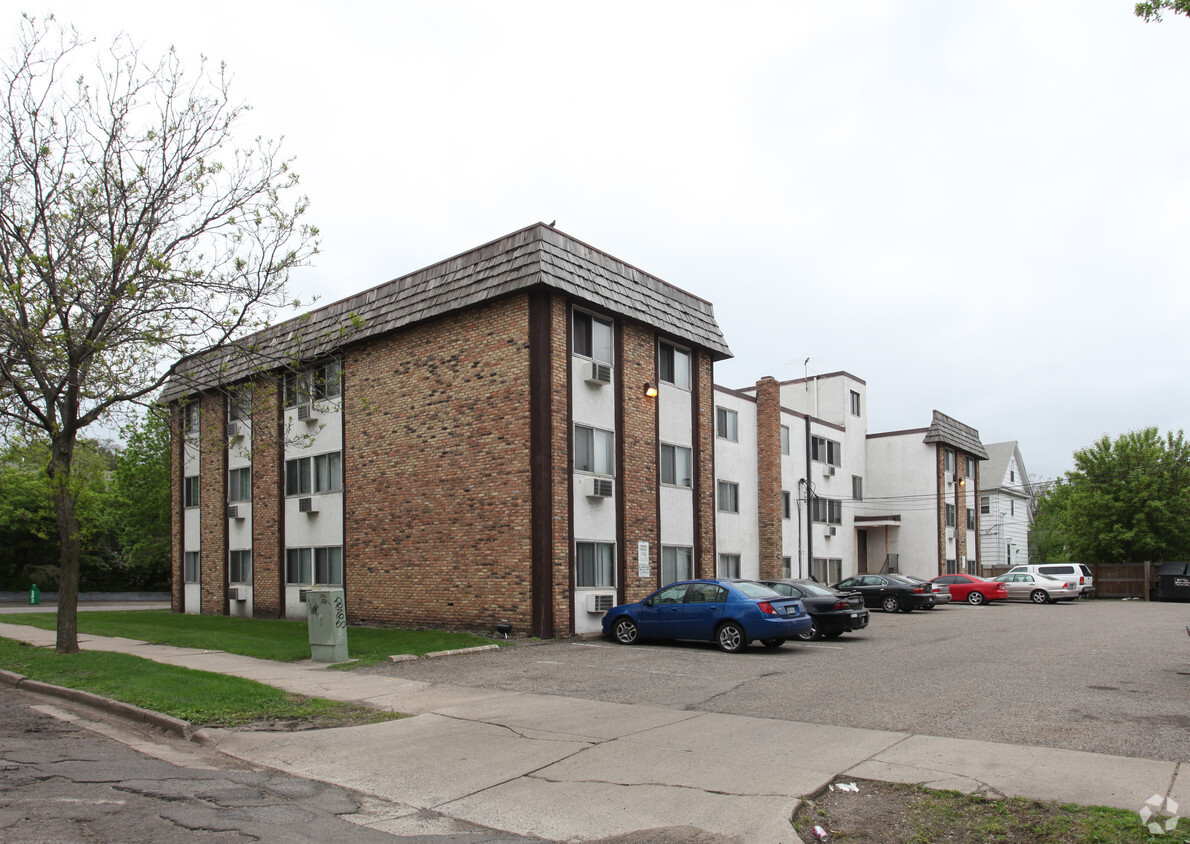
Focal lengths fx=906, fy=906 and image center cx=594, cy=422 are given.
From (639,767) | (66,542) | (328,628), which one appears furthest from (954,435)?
(639,767)

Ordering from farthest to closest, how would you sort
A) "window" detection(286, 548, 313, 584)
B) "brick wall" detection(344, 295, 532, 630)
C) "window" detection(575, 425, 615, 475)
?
1. "window" detection(286, 548, 313, 584)
2. "window" detection(575, 425, 615, 475)
3. "brick wall" detection(344, 295, 532, 630)

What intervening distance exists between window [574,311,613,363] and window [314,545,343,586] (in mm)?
8921

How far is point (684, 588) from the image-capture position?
17906 mm

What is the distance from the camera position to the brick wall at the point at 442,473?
19.8m

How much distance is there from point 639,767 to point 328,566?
18592 millimetres

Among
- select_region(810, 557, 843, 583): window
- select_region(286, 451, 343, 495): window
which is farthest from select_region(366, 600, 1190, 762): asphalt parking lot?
select_region(810, 557, 843, 583): window

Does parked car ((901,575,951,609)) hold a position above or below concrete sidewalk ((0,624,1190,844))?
below

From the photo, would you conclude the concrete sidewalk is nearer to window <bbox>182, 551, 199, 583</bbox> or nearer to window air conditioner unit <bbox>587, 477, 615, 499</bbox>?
window air conditioner unit <bbox>587, 477, 615, 499</bbox>

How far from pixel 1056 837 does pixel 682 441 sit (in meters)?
18.3

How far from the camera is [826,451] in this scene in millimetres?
37875

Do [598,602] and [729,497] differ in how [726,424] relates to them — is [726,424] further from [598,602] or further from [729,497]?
[598,602]

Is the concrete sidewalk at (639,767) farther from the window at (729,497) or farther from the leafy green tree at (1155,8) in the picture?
the window at (729,497)

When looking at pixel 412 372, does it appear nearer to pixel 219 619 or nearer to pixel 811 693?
pixel 219 619

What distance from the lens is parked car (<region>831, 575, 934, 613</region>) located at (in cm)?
2995
